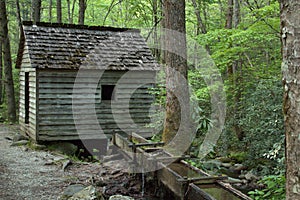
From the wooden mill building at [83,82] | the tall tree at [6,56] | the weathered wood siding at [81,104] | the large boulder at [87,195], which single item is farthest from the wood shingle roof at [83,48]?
the large boulder at [87,195]

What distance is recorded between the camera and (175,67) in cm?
816

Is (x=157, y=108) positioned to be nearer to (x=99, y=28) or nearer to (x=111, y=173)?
(x=99, y=28)

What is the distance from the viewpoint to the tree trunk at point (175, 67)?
8.05 meters

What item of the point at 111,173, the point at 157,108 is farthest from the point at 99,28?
the point at 111,173

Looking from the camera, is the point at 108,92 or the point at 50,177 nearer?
the point at 50,177

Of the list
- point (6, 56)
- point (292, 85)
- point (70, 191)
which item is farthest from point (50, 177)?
point (6, 56)

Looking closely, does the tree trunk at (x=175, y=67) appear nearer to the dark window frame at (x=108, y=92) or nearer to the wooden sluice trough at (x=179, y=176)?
the wooden sluice trough at (x=179, y=176)

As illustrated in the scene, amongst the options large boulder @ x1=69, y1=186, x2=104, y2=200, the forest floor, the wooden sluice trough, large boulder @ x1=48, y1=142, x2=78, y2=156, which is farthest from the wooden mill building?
large boulder @ x1=69, y1=186, x2=104, y2=200

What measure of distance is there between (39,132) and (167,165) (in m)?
6.17

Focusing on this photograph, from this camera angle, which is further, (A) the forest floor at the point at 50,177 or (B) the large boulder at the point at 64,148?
(B) the large boulder at the point at 64,148

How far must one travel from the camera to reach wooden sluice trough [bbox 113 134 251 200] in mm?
5102

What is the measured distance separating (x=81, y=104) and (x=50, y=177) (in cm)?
404

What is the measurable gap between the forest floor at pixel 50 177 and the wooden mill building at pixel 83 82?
5.06ft

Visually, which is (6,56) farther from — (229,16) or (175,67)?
(175,67)
